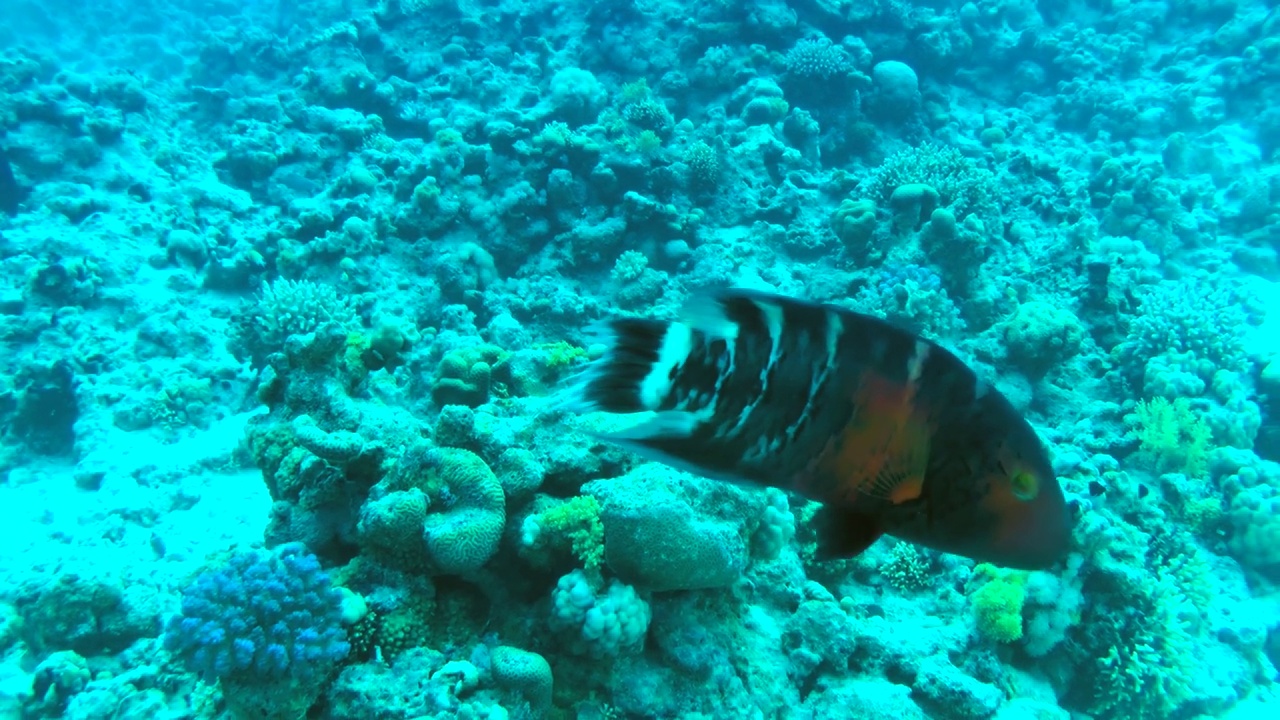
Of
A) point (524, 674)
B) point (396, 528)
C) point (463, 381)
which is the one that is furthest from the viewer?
point (463, 381)

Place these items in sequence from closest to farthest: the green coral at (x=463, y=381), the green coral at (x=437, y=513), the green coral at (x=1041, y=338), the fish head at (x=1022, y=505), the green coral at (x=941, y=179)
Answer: the fish head at (x=1022, y=505), the green coral at (x=437, y=513), the green coral at (x=463, y=381), the green coral at (x=1041, y=338), the green coral at (x=941, y=179)

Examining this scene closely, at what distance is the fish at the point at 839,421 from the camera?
1.33 m

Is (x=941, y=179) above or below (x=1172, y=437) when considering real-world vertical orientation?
above

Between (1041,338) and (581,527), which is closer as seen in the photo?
(581,527)

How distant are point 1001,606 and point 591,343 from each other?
451 centimetres

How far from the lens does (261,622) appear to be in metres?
3.19

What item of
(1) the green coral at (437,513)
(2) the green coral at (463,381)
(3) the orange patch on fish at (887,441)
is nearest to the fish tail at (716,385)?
(3) the orange patch on fish at (887,441)

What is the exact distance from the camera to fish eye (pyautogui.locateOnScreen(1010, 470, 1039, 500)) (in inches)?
52.0

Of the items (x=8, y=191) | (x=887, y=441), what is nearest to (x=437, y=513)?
(x=887, y=441)

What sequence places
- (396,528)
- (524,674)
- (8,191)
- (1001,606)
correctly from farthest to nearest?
(8,191), (1001,606), (396,528), (524,674)

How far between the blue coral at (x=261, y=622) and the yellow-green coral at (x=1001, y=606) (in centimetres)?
409

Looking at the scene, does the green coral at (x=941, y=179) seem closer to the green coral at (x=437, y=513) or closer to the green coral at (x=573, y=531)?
the green coral at (x=573, y=531)

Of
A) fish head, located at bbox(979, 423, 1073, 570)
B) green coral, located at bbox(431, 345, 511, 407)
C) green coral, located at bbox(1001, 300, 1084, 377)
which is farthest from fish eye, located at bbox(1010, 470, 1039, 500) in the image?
green coral, located at bbox(1001, 300, 1084, 377)

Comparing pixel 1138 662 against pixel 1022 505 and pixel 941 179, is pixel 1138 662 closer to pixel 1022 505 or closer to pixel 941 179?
pixel 1022 505
